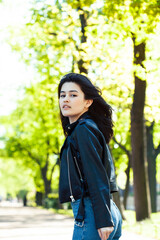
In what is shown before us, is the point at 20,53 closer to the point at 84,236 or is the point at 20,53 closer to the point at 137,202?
the point at 137,202

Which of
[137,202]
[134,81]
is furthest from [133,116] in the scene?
[137,202]

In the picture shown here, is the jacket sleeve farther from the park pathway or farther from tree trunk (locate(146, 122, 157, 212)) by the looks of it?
tree trunk (locate(146, 122, 157, 212))

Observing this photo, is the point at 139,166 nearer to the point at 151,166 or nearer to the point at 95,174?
the point at 151,166

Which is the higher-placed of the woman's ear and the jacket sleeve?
the woman's ear

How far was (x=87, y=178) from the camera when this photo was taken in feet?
8.25

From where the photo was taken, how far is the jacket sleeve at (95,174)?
96.3 inches

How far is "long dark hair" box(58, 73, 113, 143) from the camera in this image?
3004mm

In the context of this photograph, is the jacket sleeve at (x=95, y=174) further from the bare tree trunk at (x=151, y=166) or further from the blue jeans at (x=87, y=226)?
the bare tree trunk at (x=151, y=166)

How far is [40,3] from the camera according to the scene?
46.9ft

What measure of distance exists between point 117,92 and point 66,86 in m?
12.3

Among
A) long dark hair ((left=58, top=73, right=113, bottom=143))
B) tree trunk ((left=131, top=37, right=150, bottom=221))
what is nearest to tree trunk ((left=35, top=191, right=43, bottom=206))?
tree trunk ((left=131, top=37, right=150, bottom=221))

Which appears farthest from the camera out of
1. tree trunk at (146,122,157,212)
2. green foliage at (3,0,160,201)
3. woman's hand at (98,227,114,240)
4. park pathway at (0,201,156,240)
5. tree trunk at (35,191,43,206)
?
tree trunk at (35,191,43,206)

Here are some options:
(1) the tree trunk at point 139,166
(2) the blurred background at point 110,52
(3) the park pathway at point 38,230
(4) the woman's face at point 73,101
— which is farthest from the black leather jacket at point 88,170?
(1) the tree trunk at point 139,166

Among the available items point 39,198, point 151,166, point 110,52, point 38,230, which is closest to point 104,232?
point 110,52
